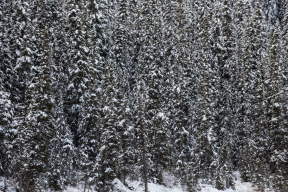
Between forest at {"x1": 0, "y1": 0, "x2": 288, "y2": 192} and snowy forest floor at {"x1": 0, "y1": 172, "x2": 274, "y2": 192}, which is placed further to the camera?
snowy forest floor at {"x1": 0, "y1": 172, "x2": 274, "y2": 192}

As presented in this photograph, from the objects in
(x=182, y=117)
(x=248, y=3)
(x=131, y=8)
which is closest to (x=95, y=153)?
(x=182, y=117)

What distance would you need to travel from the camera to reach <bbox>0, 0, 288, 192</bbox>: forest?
2333cm

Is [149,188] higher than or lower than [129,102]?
lower

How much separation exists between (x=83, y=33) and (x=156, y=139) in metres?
13.9

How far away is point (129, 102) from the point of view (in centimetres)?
3741

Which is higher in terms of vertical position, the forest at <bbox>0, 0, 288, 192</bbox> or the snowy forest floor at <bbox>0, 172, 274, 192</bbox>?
the forest at <bbox>0, 0, 288, 192</bbox>

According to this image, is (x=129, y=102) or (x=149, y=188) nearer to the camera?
(x=149, y=188)

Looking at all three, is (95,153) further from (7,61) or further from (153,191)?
(7,61)

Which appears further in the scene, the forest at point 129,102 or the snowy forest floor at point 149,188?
the snowy forest floor at point 149,188

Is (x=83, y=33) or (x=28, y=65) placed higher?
(x=83, y=33)

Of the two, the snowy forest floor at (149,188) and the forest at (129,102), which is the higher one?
the forest at (129,102)

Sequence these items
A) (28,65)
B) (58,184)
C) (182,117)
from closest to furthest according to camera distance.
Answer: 1. (58,184)
2. (28,65)
3. (182,117)

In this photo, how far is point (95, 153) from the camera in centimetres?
2758

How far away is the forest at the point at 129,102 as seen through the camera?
23328mm
